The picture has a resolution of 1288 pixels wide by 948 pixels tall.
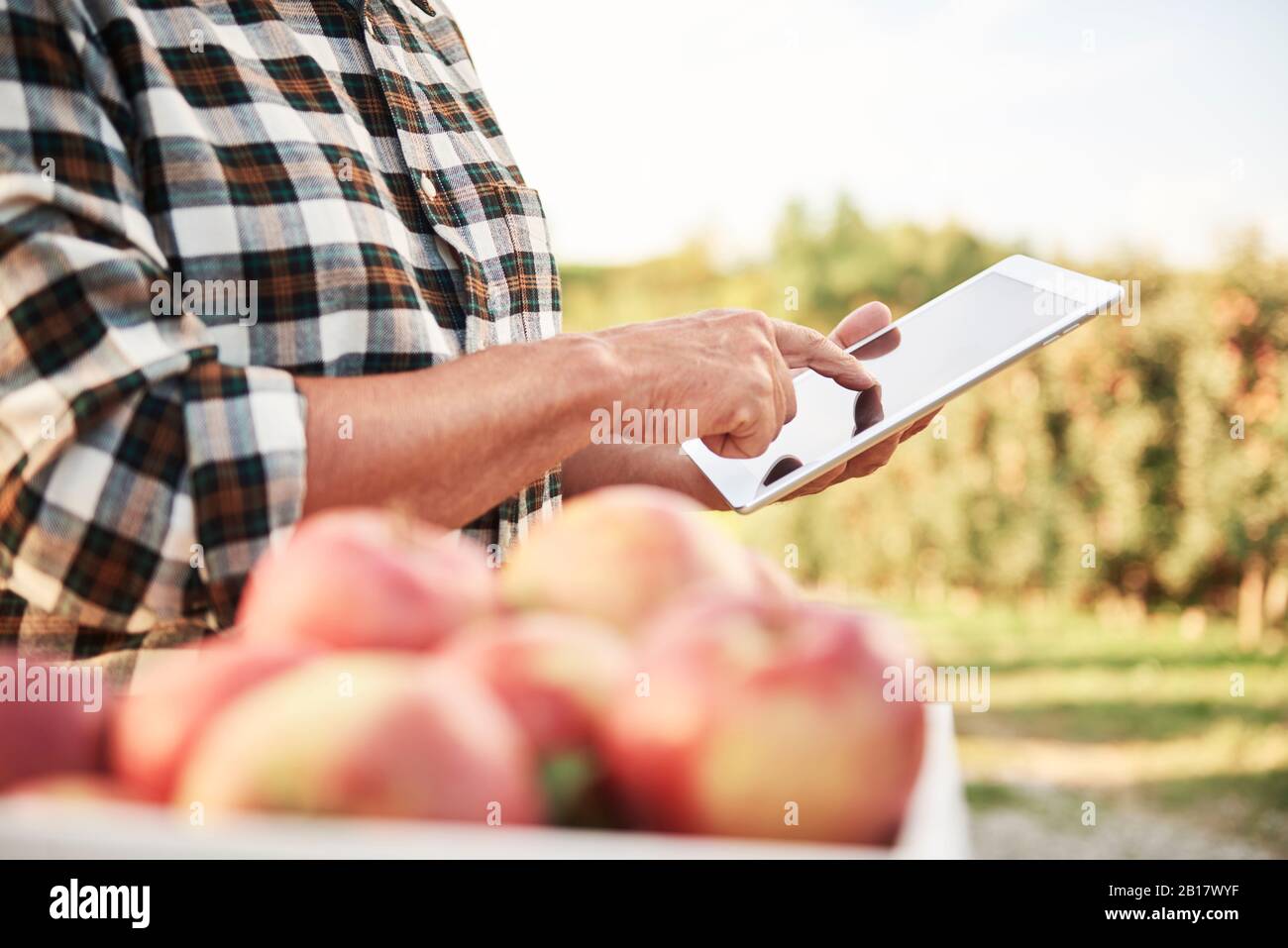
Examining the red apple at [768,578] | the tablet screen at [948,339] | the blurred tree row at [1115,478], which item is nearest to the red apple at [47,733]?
the red apple at [768,578]

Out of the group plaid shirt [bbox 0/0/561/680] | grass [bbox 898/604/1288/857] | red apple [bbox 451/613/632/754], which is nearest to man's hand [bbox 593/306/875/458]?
plaid shirt [bbox 0/0/561/680]

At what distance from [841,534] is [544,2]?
9.08ft

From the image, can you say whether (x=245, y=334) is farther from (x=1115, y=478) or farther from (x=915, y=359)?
(x=1115, y=478)

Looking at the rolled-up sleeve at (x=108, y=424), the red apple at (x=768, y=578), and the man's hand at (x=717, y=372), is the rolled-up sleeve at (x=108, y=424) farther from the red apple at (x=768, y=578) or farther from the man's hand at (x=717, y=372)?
the red apple at (x=768, y=578)

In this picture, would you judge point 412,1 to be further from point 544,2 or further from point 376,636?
point 544,2

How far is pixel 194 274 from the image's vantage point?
928 millimetres

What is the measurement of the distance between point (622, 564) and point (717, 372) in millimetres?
559

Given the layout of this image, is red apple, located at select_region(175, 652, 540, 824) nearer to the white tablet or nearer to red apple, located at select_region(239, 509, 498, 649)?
red apple, located at select_region(239, 509, 498, 649)

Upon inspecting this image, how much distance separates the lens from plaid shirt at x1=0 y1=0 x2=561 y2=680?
77 centimetres

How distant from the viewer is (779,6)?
5.50m

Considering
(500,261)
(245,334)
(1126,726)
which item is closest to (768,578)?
(245,334)

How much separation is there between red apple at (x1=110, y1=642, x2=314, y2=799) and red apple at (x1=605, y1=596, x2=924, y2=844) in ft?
0.40

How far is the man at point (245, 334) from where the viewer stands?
0.77m
